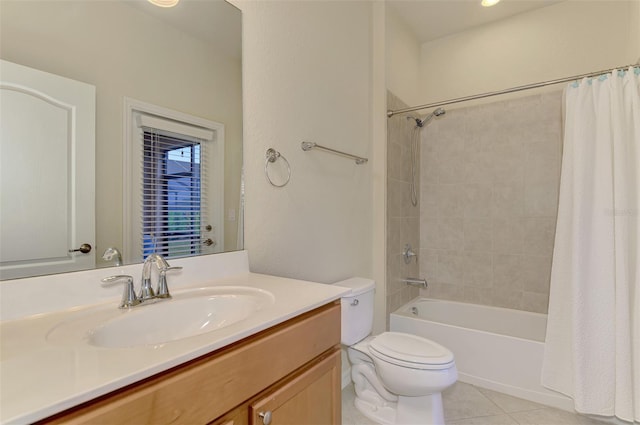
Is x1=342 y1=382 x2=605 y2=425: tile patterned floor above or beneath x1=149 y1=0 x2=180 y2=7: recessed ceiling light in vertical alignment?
beneath

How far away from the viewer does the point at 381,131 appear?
2.31 meters

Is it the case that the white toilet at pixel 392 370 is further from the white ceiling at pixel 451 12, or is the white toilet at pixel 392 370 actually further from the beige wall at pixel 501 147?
the white ceiling at pixel 451 12

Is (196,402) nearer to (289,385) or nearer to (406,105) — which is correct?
(289,385)

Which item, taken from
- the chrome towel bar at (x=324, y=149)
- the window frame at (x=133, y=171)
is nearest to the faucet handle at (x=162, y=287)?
the window frame at (x=133, y=171)

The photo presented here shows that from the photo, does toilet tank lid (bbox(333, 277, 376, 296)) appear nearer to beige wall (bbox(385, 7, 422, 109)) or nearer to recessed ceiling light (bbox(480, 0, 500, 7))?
beige wall (bbox(385, 7, 422, 109))

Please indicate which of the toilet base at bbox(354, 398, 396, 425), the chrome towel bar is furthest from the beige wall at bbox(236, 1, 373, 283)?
the toilet base at bbox(354, 398, 396, 425)

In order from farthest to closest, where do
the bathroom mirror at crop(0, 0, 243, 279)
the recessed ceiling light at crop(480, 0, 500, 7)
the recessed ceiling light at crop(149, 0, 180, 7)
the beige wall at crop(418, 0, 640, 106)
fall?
1. the recessed ceiling light at crop(480, 0, 500, 7)
2. the beige wall at crop(418, 0, 640, 106)
3. the recessed ceiling light at crop(149, 0, 180, 7)
4. the bathroom mirror at crop(0, 0, 243, 279)

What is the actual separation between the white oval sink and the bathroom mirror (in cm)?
21

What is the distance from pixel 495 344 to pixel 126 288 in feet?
6.83

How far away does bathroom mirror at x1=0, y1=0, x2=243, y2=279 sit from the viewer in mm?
856

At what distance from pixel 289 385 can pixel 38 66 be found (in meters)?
1.09

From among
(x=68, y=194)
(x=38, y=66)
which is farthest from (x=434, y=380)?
(x=38, y=66)

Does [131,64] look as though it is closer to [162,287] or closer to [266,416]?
[162,287]

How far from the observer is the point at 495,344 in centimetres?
198
